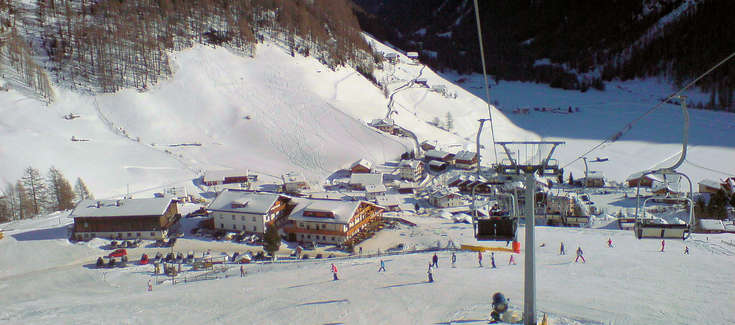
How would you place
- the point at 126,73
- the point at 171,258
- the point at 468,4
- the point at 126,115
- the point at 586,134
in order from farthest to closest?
1. the point at 468,4
2. the point at 586,134
3. the point at 126,73
4. the point at 126,115
5. the point at 171,258

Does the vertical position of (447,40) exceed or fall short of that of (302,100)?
it exceeds it

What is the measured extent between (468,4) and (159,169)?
117 m

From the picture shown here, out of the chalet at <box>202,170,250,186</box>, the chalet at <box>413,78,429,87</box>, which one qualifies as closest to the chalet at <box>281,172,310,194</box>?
the chalet at <box>202,170,250,186</box>

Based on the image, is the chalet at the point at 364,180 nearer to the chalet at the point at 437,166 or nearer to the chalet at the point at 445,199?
the chalet at the point at 445,199

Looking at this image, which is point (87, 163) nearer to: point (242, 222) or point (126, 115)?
point (126, 115)

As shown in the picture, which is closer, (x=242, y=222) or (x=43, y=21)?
(x=242, y=222)

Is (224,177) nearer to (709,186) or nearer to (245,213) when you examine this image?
(245,213)

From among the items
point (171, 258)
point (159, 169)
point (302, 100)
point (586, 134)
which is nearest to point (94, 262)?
point (171, 258)

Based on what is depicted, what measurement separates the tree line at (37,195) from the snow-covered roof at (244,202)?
26.2ft

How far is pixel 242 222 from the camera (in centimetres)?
2239

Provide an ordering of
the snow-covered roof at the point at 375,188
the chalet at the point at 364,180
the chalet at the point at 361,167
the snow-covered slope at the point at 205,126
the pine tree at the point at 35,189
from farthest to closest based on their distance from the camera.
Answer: the chalet at the point at 361,167 < the chalet at the point at 364,180 < the snow-covered slope at the point at 205,126 < the snow-covered roof at the point at 375,188 < the pine tree at the point at 35,189

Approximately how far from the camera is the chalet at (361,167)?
32.4 metres

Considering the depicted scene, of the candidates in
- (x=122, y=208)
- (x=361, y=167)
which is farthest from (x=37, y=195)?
(x=361, y=167)

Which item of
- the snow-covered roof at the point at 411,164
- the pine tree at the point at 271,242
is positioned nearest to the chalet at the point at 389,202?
the snow-covered roof at the point at 411,164
